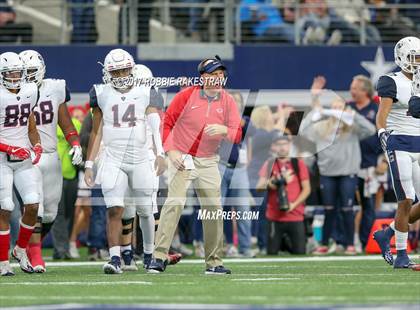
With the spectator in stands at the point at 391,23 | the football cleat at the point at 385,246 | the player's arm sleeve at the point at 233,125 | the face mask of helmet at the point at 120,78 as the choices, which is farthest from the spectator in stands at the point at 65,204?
the spectator in stands at the point at 391,23

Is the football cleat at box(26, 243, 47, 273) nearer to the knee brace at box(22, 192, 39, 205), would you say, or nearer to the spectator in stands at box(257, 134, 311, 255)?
the knee brace at box(22, 192, 39, 205)

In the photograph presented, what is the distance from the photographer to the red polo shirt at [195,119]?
428 inches

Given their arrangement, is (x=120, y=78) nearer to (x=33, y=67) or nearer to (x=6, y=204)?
(x=33, y=67)

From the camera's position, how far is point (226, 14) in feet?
61.6

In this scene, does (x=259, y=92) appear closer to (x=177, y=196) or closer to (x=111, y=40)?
(x=111, y=40)

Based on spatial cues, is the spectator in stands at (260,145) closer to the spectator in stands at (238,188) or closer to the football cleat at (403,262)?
the spectator in stands at (238,188)

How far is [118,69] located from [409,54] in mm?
2580

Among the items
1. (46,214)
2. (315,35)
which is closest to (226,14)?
(315,35)

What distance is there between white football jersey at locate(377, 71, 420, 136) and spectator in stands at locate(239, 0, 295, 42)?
302 inches

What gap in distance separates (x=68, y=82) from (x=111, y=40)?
114cm

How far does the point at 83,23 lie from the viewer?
61.7ft

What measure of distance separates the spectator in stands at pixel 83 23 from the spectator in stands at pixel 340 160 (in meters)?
4.40

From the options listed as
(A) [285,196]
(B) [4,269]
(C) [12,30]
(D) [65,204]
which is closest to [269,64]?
(A) [285,196]

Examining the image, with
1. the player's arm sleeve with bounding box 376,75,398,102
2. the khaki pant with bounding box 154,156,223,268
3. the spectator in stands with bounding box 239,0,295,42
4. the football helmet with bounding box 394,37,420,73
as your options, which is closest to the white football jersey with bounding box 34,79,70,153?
the khaki pant with bounding box 154,156,223,268
